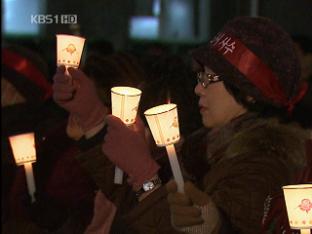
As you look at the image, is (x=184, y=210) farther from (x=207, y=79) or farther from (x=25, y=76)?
(x=25, y=76)

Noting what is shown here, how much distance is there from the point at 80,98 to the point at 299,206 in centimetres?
100

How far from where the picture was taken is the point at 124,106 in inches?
75.2

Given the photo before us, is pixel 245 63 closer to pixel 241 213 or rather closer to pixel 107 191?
pixel 241 213

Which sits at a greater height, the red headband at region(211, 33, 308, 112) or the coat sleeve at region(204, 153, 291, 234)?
the red headband at region(211, 33, 308, 112)

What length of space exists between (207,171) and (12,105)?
150 centimetres

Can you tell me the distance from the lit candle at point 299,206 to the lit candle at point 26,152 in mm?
1069

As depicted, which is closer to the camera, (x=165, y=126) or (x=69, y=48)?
(x=165, y=126)

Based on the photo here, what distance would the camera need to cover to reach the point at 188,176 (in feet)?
6.66

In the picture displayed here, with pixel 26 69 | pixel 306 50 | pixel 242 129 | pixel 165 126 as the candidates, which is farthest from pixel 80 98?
pixel 306 50

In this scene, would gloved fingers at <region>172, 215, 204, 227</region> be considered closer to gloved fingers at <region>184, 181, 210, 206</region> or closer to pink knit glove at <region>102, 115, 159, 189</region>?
gloved fingers at <region>184, 181, 210, 206</region>

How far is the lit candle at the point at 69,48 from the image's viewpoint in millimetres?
2117

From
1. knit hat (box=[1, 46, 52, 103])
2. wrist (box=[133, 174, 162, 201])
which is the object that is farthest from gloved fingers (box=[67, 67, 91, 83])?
knit hat (box=[1, 46, 52, 103])

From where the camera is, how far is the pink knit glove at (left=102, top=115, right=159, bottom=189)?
1.78 metres

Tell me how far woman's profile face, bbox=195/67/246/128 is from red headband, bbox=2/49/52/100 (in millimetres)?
1451
